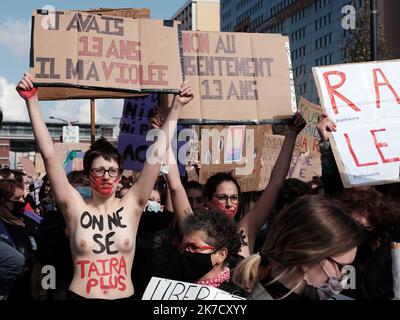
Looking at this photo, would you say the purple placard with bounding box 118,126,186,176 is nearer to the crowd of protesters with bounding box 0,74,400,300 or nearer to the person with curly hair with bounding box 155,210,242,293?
the crowd of protesters with bounding box 0,74,400,300

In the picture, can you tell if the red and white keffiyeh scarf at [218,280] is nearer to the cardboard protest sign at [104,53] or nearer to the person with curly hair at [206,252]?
the person with curly hair at [206,252]

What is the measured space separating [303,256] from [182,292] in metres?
0.44

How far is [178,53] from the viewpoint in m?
4.42

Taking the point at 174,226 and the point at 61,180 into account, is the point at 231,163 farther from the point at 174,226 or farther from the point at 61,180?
the point at 61,180

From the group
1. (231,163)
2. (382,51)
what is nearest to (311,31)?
(382,51)

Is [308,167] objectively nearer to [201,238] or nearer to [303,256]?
[201,238]

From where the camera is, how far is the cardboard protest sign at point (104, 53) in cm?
418

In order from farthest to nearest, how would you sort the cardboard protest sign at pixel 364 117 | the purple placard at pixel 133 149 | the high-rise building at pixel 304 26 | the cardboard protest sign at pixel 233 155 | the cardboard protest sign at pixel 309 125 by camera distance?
the high-rise building at pixel 304 26, the cardboard protest sign at pixel 309 125, the cardboard protest sign at pixel 233 155, the purple placard at pixel 133 149, the cardboard protest sign at pixel 364 117

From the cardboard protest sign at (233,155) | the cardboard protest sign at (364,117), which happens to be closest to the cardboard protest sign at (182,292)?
the cardboard protest sign at (364,117)

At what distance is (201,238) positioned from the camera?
127 inches

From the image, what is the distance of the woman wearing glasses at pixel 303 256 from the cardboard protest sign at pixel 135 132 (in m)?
2.61

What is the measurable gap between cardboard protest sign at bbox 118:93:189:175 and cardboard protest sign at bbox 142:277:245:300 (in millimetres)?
2510

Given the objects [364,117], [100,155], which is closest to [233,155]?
[364,117]

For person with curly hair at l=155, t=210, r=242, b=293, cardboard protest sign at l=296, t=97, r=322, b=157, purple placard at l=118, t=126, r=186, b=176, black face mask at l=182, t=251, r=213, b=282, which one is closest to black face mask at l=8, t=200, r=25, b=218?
purple placard at l=118, t=126, r=186, b=176
